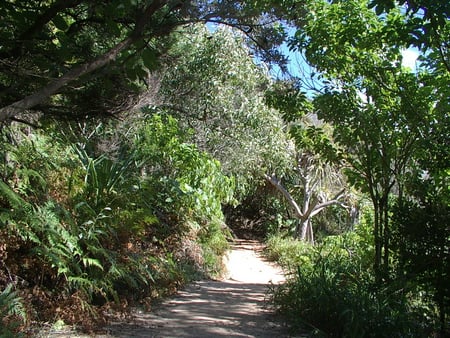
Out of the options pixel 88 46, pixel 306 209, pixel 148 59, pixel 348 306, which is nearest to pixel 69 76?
pixel 148 59

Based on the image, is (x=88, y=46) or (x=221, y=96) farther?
(x=221, y=96)

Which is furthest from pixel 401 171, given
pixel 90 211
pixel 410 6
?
pixel 90 211

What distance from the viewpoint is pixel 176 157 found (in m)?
9.06

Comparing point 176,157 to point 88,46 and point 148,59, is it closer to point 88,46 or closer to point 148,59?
point 88,46

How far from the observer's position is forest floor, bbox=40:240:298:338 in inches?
197

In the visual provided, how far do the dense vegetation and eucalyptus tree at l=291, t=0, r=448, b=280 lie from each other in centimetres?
2

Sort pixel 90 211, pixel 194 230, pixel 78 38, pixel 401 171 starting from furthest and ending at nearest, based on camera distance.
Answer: pixel 194 230
pixel 401 171
pixel 90 211
pixel 78 38

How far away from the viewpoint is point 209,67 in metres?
11.4

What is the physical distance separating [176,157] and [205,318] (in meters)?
3.95

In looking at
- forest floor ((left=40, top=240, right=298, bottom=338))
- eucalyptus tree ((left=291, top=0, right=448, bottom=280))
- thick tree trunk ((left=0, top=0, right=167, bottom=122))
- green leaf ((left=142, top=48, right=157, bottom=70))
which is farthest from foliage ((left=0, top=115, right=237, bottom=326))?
eucalyptus tree ((left=291, top=0, right=448, bottom=280))

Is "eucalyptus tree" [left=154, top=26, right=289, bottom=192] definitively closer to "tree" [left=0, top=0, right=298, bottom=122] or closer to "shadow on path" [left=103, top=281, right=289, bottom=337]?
"shadow on path" [left=103, top=281, right=289, bottom=337]

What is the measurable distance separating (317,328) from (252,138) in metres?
8.27

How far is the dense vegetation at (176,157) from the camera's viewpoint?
159 inches

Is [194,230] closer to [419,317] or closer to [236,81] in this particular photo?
[236,81]
